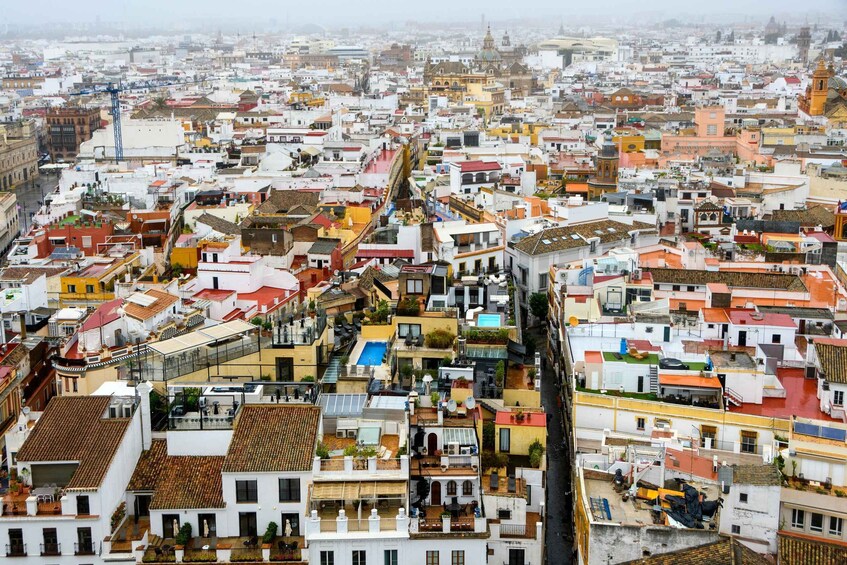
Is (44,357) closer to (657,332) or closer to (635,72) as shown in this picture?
(657,332)

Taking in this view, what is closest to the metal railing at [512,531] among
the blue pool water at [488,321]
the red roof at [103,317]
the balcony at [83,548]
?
the balcony at [83,548]

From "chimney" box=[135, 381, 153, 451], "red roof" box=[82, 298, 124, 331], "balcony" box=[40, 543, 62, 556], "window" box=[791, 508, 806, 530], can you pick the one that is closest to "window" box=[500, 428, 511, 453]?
"window" box=[791, 508, 806, 530]

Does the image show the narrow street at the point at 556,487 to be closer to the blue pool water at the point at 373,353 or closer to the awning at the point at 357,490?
the blue pool water at the point at 373,353

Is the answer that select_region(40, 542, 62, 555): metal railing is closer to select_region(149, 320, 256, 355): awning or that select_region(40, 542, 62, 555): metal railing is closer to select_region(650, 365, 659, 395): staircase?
select_region(149, 320, 256, 355): awning

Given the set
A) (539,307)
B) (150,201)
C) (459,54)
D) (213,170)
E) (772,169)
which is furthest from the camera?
(459,54)

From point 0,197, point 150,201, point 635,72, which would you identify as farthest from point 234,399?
point 635,72
